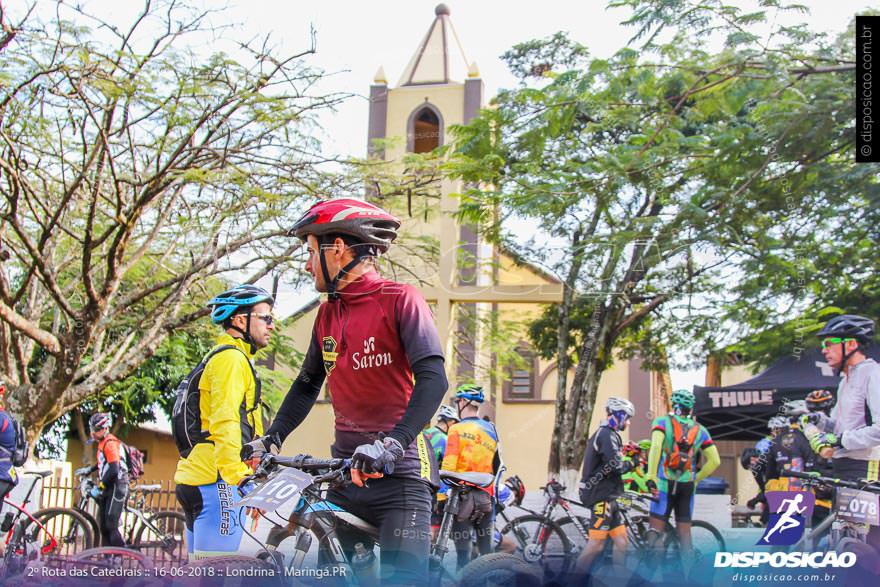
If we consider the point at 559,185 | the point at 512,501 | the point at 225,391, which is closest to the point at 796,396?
the point at 512,501

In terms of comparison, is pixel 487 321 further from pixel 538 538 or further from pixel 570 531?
pixel 538 538

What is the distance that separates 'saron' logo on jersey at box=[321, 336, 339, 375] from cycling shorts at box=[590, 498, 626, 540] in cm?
501

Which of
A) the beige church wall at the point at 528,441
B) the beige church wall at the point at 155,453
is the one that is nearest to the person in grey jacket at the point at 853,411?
the beige church wall at the point at 528,441

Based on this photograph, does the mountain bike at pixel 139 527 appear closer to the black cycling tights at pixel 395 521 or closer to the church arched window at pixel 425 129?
→ the black cycling tights at pixel 395 521

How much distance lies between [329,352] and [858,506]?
334cm

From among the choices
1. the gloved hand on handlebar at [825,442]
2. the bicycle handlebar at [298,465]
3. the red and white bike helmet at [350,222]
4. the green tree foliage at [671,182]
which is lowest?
the bicycle handlebar at [298,465]

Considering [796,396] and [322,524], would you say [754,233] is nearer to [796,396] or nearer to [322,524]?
[796,396]

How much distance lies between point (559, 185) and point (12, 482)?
5.96m

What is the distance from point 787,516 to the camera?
18.5ft

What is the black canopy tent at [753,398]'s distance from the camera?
740 cm

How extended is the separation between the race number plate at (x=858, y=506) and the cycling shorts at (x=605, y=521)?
279 cm

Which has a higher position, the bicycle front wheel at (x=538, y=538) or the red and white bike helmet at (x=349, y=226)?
the red and white bike helmet at (x=349, y=226)

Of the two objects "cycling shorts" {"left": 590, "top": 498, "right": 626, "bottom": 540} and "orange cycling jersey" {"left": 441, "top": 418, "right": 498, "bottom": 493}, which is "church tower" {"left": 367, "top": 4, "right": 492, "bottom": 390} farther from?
"cycling shorts" {"left": 590, "top": 498, "right": 626, "bottom": 540}

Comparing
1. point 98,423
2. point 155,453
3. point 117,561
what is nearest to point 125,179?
point 98,423
